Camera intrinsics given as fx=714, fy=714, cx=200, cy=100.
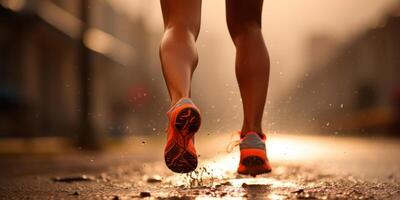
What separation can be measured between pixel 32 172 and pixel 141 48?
33826mm

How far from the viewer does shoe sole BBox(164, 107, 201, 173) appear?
7.89 feet

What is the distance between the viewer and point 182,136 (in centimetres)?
243

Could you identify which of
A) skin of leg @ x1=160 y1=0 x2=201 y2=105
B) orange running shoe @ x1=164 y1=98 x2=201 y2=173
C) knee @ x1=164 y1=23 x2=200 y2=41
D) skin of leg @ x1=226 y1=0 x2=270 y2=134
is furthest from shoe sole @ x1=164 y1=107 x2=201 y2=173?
skin of leg @ x1=226 y1=0 x2=270 y2=134

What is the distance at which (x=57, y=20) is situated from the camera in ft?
60.1

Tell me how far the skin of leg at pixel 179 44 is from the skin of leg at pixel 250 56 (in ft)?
1.00

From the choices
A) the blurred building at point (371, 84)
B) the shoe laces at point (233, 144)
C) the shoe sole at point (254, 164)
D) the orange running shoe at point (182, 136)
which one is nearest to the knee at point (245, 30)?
the shoe laces at point (233, 144)

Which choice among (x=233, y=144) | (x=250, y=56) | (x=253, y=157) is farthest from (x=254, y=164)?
(x=250, y=56)

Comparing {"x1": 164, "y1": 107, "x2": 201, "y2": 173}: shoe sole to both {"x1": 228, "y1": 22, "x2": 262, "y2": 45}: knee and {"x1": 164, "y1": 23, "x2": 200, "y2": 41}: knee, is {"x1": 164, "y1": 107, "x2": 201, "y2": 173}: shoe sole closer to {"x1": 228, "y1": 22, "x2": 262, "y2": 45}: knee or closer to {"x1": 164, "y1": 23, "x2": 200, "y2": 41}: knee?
{"x1": 164, "y1": 23, "x2": 200, "y2": 41}: knee

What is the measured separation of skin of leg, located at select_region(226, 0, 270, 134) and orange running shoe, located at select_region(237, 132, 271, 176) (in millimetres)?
127

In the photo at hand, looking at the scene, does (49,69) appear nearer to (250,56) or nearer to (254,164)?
(250,56)

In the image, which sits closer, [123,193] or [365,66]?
[123,193]

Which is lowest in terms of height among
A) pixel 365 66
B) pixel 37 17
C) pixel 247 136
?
pixel 247 136

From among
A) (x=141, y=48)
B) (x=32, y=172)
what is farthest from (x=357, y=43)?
(x=32, y=172)

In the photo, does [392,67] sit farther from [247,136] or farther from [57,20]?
[247,136]
